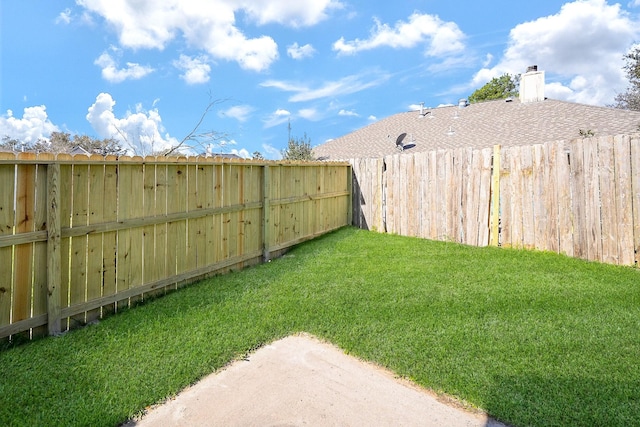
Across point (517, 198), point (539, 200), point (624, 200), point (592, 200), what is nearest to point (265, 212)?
point (517, 198)

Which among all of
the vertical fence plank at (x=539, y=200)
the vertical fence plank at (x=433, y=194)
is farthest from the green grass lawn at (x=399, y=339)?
the vertical fence plank at (x=433, y=194)

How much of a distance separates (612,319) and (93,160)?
198 inches

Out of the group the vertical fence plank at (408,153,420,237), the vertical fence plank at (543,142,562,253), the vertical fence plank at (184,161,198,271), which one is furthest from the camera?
the vertical fence plank at (408,153,420,237)

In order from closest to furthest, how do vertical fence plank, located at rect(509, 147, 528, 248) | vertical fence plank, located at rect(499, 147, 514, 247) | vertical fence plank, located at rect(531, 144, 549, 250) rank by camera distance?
vertical fence plank, located at rect(531, 144, 549, 250), vertical fence plank, located at rect(509, 147, 528, 248), vertical fence plank, located at rect(499, 147, 514, 247)

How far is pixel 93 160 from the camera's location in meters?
3.42

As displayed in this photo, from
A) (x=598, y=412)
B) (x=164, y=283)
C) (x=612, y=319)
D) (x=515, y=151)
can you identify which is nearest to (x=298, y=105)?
(x=515, y=151)

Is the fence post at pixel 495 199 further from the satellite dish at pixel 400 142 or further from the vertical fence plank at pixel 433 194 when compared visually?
the satellite dish at pixel 400 142

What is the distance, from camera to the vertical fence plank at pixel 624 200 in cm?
509

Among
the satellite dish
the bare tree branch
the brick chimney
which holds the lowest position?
the bare tree branch

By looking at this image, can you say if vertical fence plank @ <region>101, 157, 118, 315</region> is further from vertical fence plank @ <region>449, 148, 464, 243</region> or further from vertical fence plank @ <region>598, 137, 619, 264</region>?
vertical fence plank @ <region>598, 137, 619, 264</region>

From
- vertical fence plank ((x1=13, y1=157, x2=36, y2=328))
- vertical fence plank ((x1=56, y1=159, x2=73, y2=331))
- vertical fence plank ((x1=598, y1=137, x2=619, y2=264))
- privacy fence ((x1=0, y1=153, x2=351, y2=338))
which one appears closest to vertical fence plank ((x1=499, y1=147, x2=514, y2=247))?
vertical fence plank ((x1=598, y1=137, x2=619, y2=264))

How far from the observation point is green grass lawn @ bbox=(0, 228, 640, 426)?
223 cm

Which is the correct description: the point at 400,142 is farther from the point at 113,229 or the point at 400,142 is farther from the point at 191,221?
the point at 113,229

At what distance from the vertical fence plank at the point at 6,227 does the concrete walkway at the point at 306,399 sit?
5.75 feet
